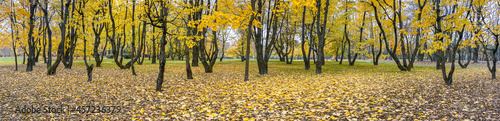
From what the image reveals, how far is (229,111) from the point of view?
676 cm

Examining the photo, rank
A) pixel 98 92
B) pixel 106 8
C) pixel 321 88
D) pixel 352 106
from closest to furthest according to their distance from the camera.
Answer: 1. pixel 352 106
2. pixel 98 92
3. pixel 321 88
4. pixel 106 8

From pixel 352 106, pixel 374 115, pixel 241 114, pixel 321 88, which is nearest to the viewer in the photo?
pixel 374 115

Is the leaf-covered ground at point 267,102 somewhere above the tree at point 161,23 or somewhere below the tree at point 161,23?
below

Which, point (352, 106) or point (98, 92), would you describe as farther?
point (98, 92)

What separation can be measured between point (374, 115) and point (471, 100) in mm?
3459

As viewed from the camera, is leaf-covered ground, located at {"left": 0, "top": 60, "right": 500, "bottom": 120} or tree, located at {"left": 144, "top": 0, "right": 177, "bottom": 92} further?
tree, located at {"left": 144, "top": 0, "right": 177, "bottom": 92}

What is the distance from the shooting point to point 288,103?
7520 millimetres

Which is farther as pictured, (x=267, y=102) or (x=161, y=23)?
(x=161, y=23)

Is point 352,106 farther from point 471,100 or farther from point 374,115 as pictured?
point 471,100

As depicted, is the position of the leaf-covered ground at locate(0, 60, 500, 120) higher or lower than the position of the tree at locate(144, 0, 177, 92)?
lower

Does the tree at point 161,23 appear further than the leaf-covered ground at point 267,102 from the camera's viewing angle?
Yes

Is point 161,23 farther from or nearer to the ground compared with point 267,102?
farther from the ground

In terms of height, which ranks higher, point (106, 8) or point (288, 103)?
point (106, 8)

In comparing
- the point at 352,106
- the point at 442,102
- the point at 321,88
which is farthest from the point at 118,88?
the point at 442,102
